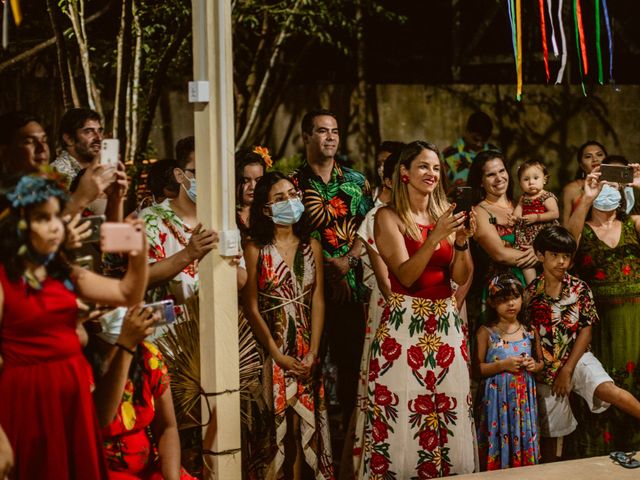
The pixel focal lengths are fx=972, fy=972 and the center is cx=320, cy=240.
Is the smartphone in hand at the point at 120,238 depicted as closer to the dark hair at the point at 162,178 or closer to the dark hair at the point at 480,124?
the dark hair at the point at 162,178

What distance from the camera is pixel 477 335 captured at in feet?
17.7

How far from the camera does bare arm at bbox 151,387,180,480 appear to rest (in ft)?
12.1

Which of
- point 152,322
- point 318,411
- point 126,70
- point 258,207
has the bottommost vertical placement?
point 318,411

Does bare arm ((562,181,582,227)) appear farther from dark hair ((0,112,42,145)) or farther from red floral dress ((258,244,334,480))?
dark hair ((0,112,42,145))

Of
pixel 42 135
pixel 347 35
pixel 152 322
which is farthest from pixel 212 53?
pixel 347 35

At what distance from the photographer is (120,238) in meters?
3.31

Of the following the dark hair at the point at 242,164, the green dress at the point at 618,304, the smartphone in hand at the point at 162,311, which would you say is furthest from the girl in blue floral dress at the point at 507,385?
the smartphone in hand at the point at 162,311

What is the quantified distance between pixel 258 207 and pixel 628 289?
2281mm

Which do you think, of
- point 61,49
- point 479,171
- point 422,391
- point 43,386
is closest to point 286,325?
point 422,391

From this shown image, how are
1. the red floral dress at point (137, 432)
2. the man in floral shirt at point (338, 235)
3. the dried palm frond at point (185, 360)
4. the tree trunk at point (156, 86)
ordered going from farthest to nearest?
the tree trunk at point (156, 86), the man in floral shirt at point (338, 235), the dried palm frond at point (185, 360), the red floral dress at point (137, 432)

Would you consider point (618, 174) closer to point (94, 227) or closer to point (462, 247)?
point (462, 247)

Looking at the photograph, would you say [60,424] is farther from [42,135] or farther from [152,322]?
[42,135]

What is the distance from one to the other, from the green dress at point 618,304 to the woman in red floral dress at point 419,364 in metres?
1.24

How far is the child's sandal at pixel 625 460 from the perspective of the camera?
472 centimetres
